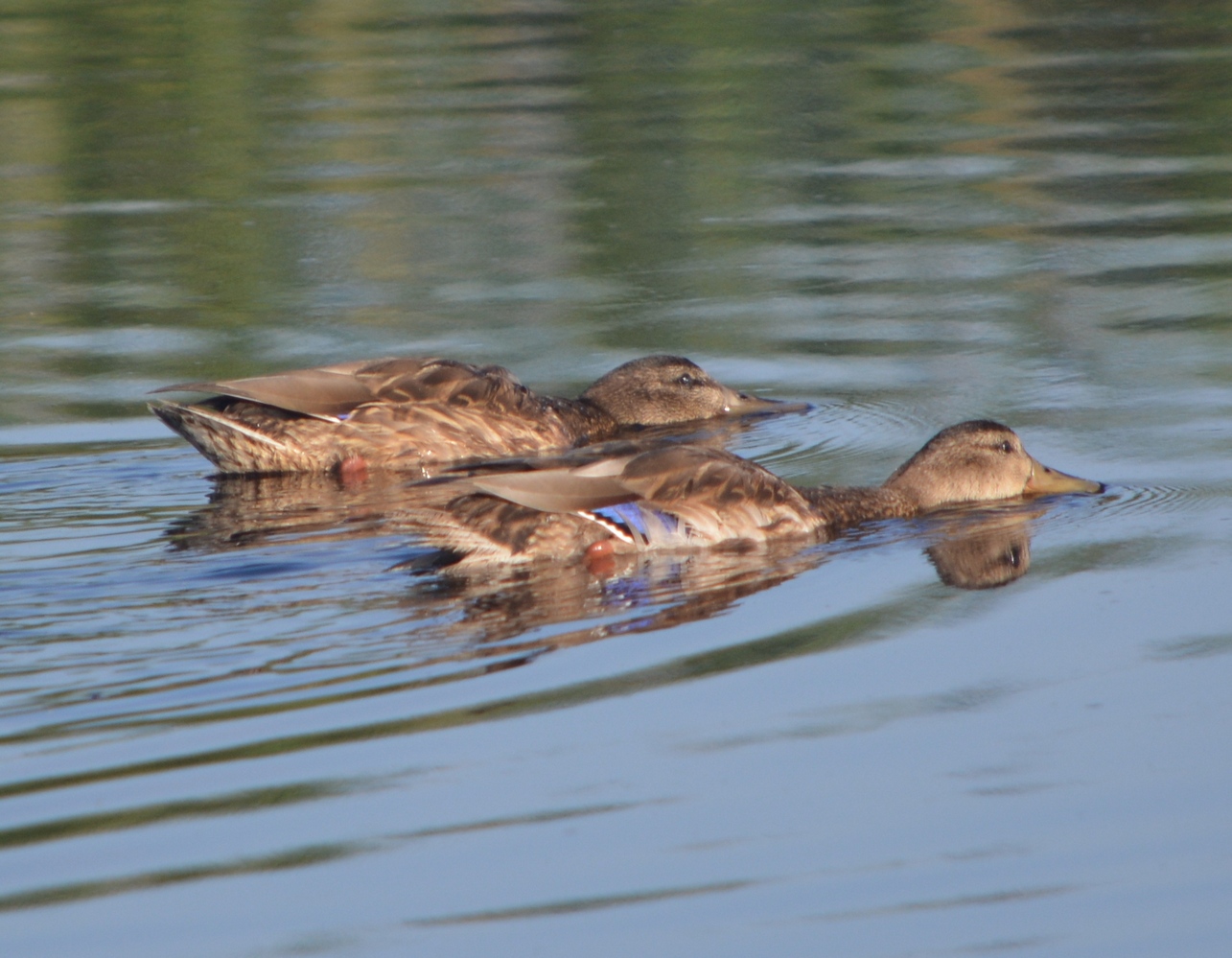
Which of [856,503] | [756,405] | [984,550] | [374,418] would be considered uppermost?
[374,418]

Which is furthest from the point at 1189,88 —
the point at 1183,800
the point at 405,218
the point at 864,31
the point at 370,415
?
the point at 1183,800

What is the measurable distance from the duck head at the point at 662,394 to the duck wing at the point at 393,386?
0.88m

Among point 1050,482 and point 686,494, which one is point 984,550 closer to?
point 1050,482

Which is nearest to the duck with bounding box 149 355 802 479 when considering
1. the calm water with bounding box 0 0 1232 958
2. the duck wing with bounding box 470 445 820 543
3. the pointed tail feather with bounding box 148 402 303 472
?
the pointed tail feather with bounding box 148 402 303 472

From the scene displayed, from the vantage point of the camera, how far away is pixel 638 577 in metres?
8.02

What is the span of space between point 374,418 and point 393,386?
20 cm

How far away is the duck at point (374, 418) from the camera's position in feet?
34.2

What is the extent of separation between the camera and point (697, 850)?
531 cm

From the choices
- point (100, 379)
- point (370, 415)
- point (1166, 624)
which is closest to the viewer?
point (1166, 624)

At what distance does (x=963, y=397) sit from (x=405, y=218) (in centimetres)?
632

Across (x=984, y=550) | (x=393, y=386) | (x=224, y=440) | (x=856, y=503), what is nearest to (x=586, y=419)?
(x=393, y=386)

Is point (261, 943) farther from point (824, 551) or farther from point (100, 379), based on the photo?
point (100, 379)

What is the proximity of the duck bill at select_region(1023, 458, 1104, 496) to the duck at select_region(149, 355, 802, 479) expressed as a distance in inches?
91.8

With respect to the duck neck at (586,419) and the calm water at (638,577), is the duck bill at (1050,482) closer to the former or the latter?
the calm water at (638,577)
